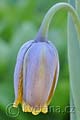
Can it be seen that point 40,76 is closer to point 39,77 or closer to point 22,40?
point 39,77

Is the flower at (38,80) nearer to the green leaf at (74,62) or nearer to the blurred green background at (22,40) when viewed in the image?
the green leaf at (74,62)

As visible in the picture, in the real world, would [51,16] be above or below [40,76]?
above

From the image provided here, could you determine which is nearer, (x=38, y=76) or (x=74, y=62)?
(x=38, y=76)

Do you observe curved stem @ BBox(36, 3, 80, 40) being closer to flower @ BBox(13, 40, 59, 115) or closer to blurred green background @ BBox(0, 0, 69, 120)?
flower @ BBox(13, 40, 59, 115)

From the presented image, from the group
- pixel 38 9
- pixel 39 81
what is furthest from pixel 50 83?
pixel 38 9

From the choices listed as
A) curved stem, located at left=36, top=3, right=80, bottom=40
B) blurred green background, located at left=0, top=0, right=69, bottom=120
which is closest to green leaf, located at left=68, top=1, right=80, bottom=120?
curved stem, located at left=36, top=3, right=80, bottom=40

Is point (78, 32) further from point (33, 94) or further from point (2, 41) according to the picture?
point (2, 41)

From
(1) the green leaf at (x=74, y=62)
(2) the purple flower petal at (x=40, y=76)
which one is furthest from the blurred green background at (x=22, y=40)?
(2) the purple flower petal at (x=40, y=76)

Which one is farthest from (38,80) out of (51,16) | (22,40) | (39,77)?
(22,40)
